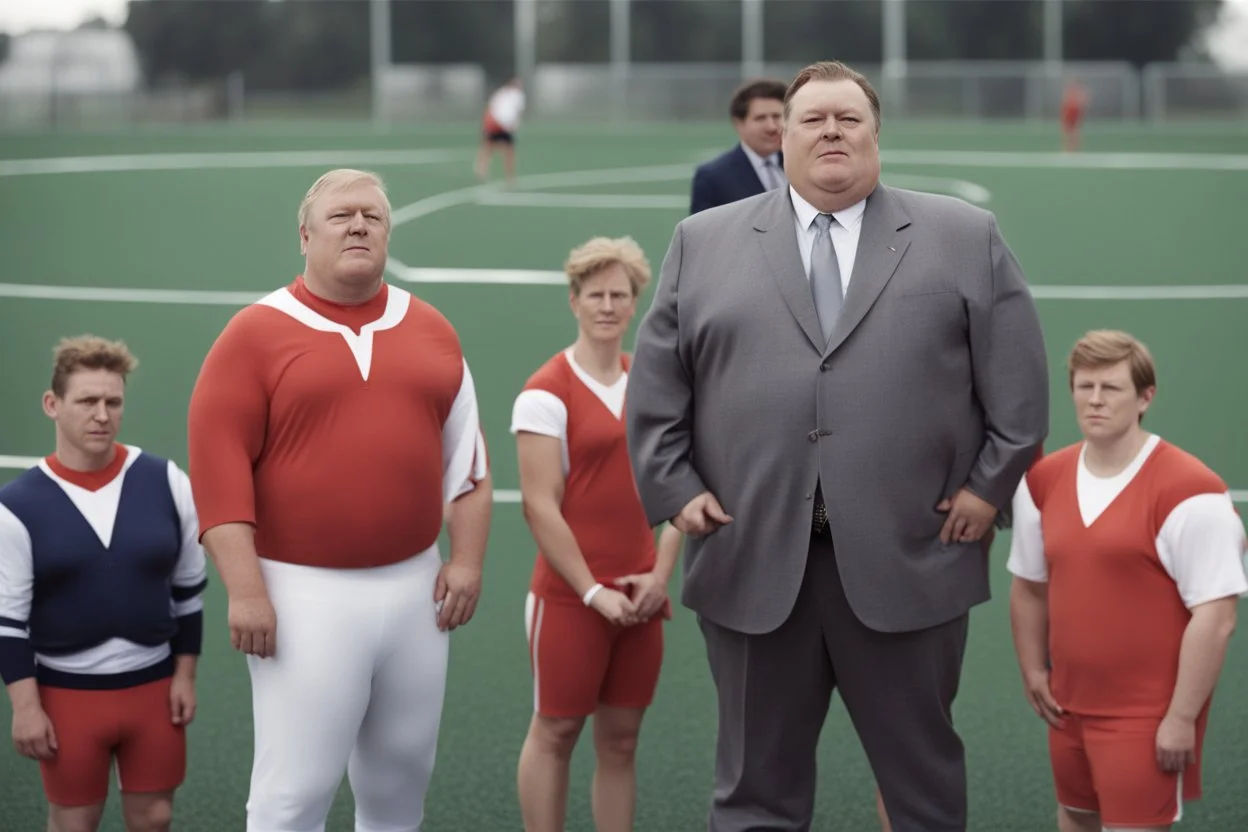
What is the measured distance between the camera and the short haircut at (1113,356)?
4.30 metres

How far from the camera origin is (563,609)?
4.92 metres

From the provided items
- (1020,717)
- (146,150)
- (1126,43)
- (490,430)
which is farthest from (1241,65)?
(1020,717)

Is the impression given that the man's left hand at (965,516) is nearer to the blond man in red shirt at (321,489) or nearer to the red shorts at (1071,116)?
the blond man in red shirt at (321,489)

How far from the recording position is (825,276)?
4.05 m

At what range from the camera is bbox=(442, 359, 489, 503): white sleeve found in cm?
429

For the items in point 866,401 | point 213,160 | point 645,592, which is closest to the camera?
point 866,401

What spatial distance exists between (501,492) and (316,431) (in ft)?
20.4

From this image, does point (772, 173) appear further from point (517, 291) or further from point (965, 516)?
point (517, 291)

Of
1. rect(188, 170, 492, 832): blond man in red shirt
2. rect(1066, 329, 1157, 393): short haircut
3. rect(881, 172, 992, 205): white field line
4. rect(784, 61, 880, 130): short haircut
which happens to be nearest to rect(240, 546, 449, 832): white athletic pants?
rect(188, 170, 492, 832): blond man in red shirt

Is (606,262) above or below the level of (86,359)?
above

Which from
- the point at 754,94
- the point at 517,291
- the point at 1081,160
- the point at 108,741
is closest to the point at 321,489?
the point at 108,741

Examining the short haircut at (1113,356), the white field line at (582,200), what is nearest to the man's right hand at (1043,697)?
the short haircut at (1113,356)

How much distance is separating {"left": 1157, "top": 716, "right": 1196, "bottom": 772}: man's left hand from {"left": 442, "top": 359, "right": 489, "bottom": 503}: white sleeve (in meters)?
1.72

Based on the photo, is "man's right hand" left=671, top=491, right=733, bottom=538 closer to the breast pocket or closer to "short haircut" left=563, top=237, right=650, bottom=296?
the breast pocket
